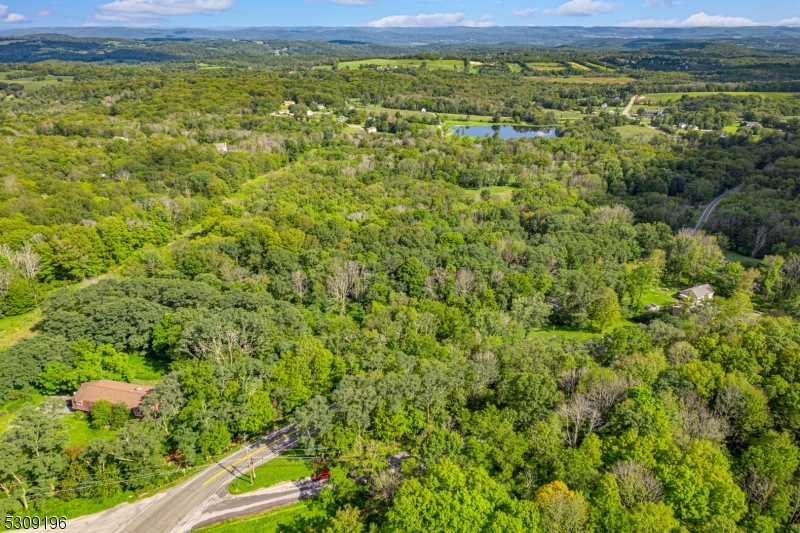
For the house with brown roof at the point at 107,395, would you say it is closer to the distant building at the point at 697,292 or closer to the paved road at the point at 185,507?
the paved road at the point at 185,507

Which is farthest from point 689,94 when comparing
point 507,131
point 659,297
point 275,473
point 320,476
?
point 275,473

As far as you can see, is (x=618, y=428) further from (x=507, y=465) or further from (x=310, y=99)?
(x=310, y=99)

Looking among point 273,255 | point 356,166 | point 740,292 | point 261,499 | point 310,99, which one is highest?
point 310,99

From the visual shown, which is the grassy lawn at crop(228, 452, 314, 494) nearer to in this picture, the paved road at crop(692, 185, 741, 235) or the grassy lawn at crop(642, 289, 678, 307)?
the grassy lawn at crop(642, 289, 678, 307)

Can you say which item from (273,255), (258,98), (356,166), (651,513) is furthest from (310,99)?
(651,513)

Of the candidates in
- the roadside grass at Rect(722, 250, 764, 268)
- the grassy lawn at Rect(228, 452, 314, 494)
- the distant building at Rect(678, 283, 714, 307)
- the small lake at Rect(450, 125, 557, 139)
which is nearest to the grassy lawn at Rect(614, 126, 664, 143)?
the small lake at Rect(450, 125, 557, 139)

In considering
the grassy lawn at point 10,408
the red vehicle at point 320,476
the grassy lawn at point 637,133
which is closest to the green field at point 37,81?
the grassy lawn at point 10,408

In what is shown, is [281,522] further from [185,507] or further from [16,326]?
[16,326]
